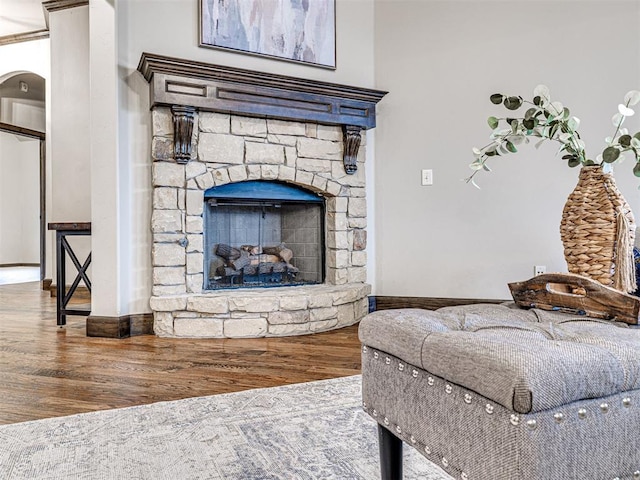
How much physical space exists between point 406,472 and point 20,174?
9.46 meters

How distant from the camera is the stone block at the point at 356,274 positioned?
3578 millimetres

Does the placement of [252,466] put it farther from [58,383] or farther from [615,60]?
[615,60]

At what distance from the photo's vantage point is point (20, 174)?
28.3 feet

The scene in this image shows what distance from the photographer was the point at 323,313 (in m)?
3.22

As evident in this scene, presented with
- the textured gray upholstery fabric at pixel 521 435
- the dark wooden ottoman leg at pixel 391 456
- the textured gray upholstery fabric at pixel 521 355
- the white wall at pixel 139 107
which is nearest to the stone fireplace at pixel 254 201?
the white wall at pixel 139 107

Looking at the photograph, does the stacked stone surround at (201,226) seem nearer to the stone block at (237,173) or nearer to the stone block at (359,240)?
the stone block at (237,173)

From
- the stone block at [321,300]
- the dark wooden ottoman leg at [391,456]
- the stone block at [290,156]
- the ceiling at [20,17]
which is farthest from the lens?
the ceiling at [20,17]

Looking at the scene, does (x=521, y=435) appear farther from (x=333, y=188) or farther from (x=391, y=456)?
(x=333, y=188)

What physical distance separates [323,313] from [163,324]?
1051 millimetres

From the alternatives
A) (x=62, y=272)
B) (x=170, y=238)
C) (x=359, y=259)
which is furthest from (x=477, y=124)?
(x=62, y=272)

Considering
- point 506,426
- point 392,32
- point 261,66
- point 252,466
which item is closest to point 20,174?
point 261,66

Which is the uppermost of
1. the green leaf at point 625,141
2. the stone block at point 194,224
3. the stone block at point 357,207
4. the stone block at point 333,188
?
the stone block at point 333,188

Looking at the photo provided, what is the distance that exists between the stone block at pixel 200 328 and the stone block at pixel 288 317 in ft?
1.07

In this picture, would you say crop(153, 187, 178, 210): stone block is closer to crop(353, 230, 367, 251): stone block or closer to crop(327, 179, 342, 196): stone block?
crop(327, 179, 342, 196): stone block
